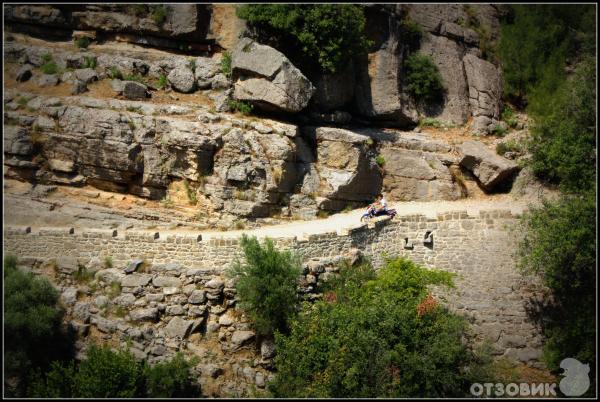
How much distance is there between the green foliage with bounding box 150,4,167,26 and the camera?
22.9 meters

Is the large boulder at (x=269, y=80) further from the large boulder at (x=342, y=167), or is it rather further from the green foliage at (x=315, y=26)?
the large boulder at (x=342, y=167)

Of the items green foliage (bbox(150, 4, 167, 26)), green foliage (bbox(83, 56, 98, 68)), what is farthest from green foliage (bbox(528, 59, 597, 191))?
green foliage (bbox(83, 56, 98, 68))

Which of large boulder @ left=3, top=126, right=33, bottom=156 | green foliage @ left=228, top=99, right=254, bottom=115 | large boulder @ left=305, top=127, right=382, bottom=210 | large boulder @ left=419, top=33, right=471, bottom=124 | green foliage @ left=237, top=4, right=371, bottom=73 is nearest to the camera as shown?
large boulder @ left=3, top=126, right=33, bottom=156

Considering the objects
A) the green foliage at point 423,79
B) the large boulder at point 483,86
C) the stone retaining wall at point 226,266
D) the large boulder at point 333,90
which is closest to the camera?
the stone retaining wall at point 226,266

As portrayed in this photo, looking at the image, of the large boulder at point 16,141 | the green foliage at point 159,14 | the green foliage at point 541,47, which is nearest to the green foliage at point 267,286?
the large boulder at point 16,141

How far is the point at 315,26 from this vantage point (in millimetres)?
21828

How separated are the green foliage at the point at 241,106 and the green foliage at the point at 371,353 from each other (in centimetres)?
834

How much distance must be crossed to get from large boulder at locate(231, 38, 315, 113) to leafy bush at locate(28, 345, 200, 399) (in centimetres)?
989

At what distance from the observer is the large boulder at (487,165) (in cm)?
2239

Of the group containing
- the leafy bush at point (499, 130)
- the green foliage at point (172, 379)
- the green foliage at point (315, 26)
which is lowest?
the green foliage at point (172, 379)

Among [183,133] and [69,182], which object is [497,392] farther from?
[69,182]

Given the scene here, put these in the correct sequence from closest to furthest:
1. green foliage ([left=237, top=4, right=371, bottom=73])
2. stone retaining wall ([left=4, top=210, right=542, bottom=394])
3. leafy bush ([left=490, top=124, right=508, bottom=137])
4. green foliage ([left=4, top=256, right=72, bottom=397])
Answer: green foliage ([left=4, top=256, right=72, bottom=397]), stone retaining wall ([left=4, top=210, right=542, bottom=394]), green foliage ([left=237, top=4, right=371, bottom=73]), leafy bush ([left=490, top=124, right=508, bottom=137])

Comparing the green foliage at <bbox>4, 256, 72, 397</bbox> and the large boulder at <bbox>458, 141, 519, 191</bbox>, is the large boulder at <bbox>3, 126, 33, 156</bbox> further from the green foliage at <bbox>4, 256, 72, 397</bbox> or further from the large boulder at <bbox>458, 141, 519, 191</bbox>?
the large boulder at <bbox>458, 141, 519, 191</bbox>

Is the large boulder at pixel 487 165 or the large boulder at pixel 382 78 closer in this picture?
the large boulder at pixel 487 165
